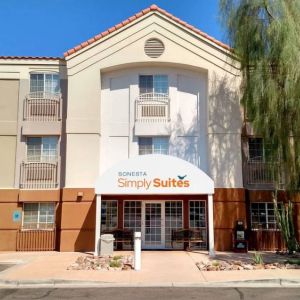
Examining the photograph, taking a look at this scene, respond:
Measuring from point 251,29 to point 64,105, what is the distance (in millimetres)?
9920

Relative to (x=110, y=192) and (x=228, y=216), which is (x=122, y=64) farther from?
(x=228, y=216)

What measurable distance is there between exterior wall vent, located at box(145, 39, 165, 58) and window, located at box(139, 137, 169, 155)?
417cm

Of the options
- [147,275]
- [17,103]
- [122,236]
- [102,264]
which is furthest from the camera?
[17,103]

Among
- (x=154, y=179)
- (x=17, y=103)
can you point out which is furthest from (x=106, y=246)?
(x=17, y=103)

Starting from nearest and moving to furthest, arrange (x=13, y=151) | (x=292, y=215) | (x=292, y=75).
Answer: (x=292, y=75) < (x=292, y=215) < (x=13, y=151)

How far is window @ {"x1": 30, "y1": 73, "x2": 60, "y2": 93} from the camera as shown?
21.0 metres

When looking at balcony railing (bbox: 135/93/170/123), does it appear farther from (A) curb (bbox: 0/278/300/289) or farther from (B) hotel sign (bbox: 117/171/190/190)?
(A) curb (bbox: 0/278/300/289)

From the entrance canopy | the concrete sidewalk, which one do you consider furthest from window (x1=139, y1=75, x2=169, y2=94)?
the concrete sidewalk

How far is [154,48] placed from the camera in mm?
20547

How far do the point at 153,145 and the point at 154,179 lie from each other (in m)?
2.93

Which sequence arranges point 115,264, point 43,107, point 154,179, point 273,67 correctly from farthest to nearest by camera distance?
point 43,107 → point 154,179 → point 273,67 → point 115,264

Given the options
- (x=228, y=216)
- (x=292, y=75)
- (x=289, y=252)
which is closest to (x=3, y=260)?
(x=228, y=216)

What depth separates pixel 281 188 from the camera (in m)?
19.3

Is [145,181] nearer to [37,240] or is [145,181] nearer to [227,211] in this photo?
[227,211]
